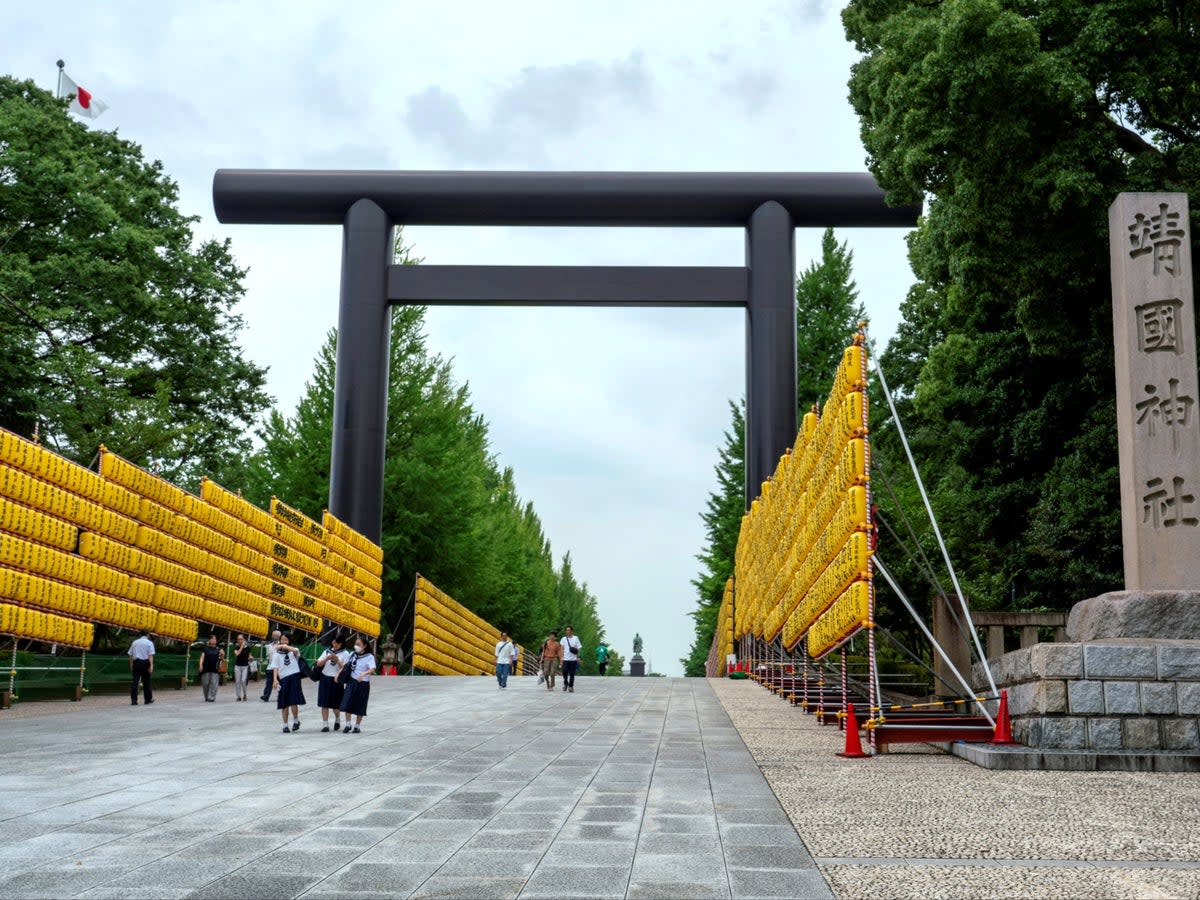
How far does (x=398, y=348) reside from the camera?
1407 inches

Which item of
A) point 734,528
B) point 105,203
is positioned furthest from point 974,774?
point 734,528

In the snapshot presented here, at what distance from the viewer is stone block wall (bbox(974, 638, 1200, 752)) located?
9344 mm

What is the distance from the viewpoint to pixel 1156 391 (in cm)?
1053

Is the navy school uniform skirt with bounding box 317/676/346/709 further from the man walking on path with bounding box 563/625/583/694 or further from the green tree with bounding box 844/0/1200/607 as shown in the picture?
the green tree with bounding box 844/0/1200/607

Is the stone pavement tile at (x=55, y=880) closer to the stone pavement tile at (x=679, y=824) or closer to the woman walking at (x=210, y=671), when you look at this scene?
the stone pavement tile at (x=679, y=824)

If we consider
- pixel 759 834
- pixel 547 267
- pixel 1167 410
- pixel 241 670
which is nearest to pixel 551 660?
pixel 241 670

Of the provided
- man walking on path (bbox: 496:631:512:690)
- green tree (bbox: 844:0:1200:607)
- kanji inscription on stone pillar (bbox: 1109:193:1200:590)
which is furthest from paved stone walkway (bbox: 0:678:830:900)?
man walking on path (bbox: 496:631:512:690)

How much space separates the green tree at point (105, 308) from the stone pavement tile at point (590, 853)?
22.7m

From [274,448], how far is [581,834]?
2879 centimetres

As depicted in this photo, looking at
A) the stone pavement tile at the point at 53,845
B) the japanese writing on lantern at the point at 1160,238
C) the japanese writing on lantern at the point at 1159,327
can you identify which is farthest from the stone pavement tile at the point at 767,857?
the japanese writing on lantern at the point at 1160,238

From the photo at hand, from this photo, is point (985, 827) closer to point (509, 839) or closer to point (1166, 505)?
point (509, 839)

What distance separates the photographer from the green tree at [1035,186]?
46.3 ft

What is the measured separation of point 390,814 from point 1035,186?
1103 centimetres

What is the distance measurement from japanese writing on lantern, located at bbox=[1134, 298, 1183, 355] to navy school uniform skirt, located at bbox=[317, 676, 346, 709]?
9.04 metres
